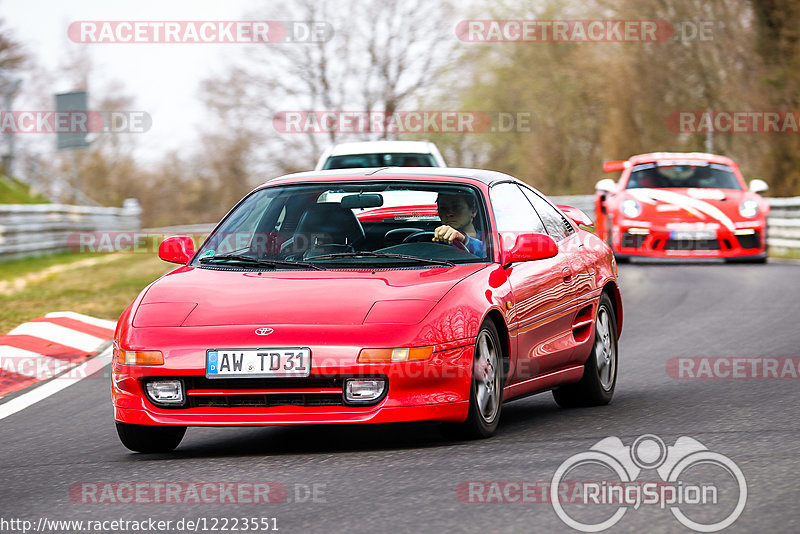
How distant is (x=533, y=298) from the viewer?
23.0 ft

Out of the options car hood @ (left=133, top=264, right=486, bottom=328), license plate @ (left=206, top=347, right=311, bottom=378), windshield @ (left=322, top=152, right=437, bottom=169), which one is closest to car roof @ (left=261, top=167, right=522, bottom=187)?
car hood @ (left=133, top=264, right=486, bottom=328)

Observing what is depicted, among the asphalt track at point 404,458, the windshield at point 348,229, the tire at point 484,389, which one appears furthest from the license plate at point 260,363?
the windshield at point 348,229

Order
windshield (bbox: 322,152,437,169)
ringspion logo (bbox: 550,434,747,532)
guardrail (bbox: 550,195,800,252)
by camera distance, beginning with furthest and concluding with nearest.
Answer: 1. guardrail (bbox: 550,195,800,252)
2. windshield (bbox: 322,152,437,169)
3. ringspion logo (bbox: 550,434,747,532)

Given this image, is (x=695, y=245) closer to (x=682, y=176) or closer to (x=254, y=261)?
(x=682, y=176)

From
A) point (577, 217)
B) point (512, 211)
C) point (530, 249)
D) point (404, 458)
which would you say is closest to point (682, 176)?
point (577, 217)

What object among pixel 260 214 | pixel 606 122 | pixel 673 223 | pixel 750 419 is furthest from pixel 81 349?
pixel 606 122

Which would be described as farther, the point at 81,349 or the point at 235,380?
the point at 81,349

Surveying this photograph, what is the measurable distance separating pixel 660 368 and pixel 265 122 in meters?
38.4

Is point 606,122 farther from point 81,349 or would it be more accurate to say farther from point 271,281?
point 271,281

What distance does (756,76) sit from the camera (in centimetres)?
2795

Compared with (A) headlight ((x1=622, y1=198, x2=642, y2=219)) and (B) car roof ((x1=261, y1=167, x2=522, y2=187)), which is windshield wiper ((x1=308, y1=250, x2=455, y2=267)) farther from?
(A) headlight ((x1=622, y1=198, x2=642, y2=219))

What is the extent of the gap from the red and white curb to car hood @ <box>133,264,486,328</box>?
298 centimetres

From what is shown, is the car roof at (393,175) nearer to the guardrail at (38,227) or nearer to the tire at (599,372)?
the tire at (599,372)

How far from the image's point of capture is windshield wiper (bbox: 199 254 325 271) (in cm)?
671
